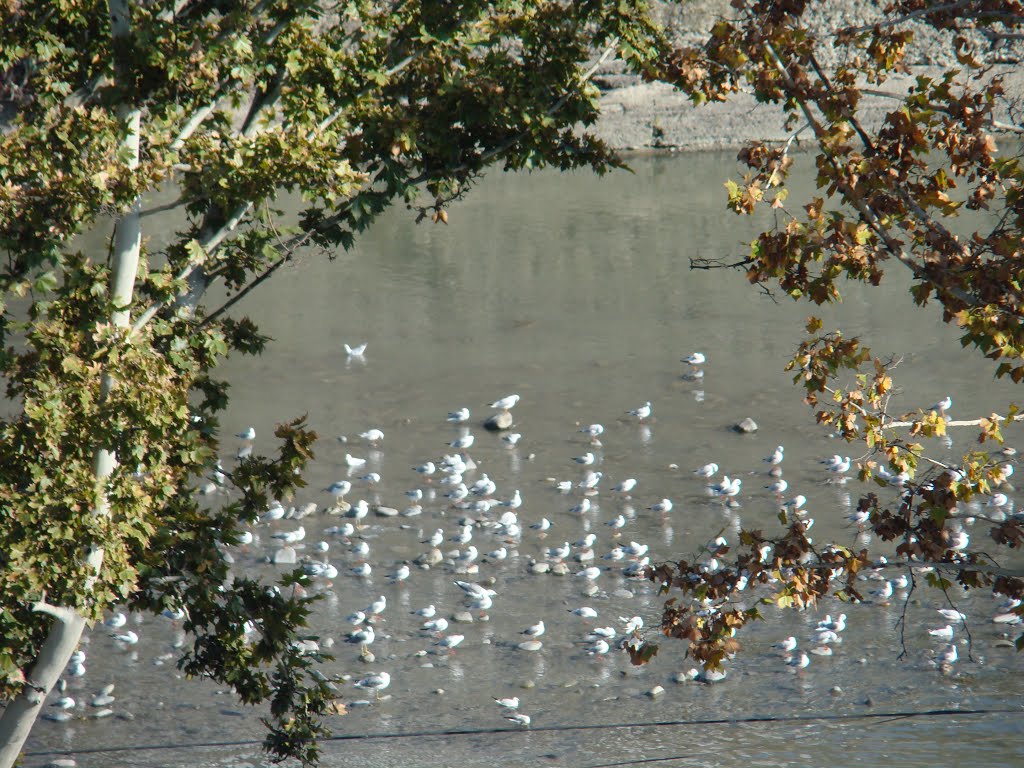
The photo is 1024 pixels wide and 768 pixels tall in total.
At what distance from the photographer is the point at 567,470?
14492 millimetres

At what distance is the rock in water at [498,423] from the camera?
52.1ft

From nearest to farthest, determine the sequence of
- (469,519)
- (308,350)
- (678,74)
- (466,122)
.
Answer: (678,74) → (466,122) → (469,519) → (308,350)

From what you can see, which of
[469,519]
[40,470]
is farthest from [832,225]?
[469,519]

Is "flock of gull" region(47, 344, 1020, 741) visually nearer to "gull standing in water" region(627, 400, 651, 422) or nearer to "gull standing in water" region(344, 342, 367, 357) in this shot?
"gull standing in water" region(627, 400, 651, 422)

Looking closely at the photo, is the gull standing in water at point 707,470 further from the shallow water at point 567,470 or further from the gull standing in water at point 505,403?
the gull standing in water at point 505,403

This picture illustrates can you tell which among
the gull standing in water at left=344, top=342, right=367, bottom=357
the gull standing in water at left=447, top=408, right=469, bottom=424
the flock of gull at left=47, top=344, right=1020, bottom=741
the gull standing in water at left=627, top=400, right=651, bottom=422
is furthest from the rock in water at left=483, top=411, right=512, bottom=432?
the gull standing in water at left=344, top=342, right=367, bottom=357

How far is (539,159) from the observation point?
859 cm

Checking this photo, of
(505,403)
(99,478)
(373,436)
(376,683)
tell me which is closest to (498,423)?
(505,403)

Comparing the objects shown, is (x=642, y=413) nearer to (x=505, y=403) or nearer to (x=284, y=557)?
(x=505, y=403)

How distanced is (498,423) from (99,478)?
31.0ft

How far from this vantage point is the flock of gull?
991 centimetres

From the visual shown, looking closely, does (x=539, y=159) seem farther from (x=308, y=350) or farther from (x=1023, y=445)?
(x=308, y=350)

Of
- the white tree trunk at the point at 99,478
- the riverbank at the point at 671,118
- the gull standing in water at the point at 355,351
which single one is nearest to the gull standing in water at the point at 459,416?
the gull standing in water at the point at 355,351

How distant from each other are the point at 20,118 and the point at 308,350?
43.9ft
